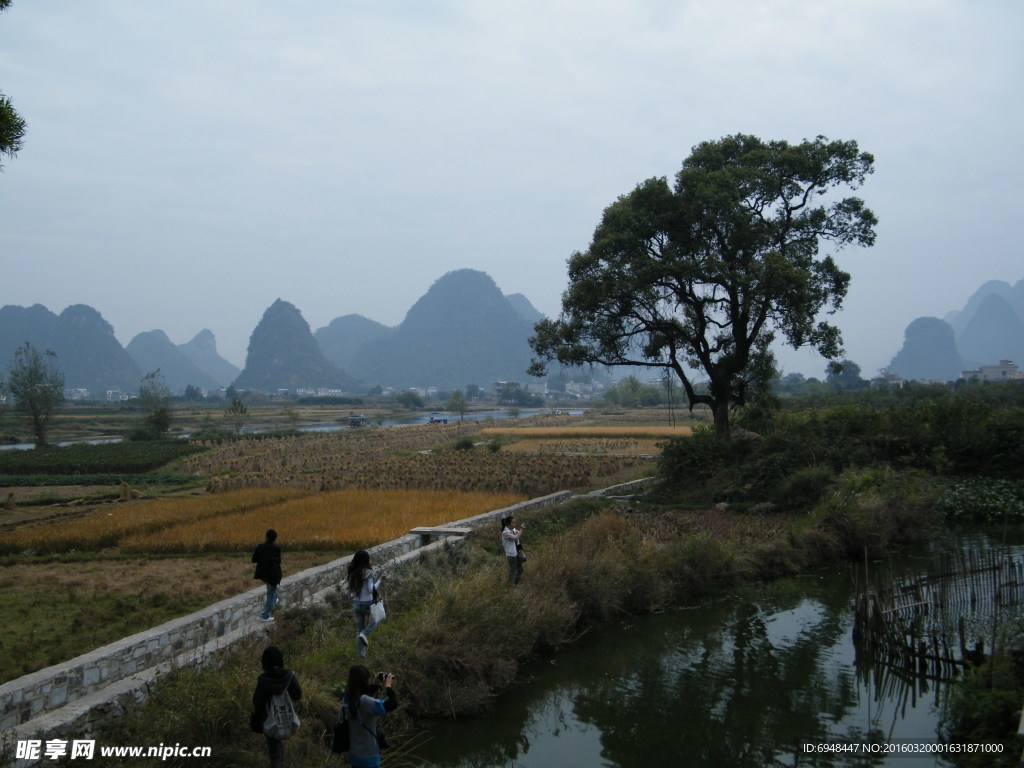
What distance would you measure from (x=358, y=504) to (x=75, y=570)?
632cm

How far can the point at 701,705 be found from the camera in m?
8.16

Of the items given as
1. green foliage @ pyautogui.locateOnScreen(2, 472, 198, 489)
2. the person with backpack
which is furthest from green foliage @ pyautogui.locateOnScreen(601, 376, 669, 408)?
the person with backpack

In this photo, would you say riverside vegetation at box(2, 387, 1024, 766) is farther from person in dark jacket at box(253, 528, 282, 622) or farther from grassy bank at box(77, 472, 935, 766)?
person in dark jacket at box(253, 528, 282, 622)

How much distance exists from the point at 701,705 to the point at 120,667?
6134 mm

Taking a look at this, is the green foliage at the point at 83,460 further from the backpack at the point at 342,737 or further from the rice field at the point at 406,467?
the backpack at the point at 342,737

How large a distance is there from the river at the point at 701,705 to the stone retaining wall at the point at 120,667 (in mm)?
2752

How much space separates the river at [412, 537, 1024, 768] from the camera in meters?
7.21

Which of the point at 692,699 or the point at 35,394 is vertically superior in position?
the point at 35,394

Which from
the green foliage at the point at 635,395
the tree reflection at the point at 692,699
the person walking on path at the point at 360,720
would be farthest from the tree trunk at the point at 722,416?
the green foliage at the point at 635,395

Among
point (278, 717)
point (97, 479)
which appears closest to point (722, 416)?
point (278, 717)

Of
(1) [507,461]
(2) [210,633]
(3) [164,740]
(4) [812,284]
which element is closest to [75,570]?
(2) [210,633]

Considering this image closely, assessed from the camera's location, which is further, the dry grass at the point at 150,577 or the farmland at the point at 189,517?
the dry grass at the point at 150,577

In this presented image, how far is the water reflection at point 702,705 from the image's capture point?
23.7 ft

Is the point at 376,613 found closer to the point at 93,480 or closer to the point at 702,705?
the point at 702,705
